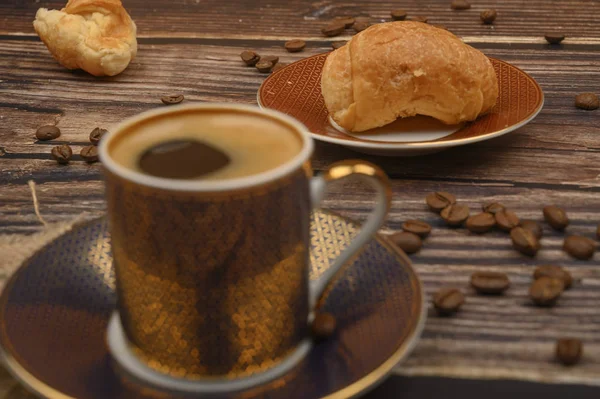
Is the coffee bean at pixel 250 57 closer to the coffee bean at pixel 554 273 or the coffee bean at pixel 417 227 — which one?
the coffee bean at pixel 417 227

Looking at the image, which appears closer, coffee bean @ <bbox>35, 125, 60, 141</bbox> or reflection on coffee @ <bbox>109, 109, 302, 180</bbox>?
reflection on coffee @ <bbox>109, 109, 302, 180</bbox>

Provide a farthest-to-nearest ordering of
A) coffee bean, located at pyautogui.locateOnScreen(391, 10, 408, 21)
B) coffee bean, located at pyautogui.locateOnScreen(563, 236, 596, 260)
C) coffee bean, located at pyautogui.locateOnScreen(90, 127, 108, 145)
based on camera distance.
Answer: coffee bean, located at pyautogui.locateOnScreen(391, 10, 408, 21) < coffee bean, located at pyautogui.locateOnScreen(90, 127, 108, 145) < coffee bean, located at pyautogui.locateOnScreen(563, 236, 596, 260)

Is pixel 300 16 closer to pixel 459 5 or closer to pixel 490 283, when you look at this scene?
pixel 459 5

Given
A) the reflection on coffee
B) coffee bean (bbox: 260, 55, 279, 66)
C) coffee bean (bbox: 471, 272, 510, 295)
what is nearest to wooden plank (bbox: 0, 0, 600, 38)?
coffee bean (bbox: 260, 55, 279, 66)

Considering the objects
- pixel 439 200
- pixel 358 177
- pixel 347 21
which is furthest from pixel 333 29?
pixel 358 177

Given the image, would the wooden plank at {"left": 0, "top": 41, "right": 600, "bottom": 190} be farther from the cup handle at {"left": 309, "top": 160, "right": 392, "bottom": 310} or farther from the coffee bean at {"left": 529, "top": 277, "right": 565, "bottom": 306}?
the cup handle at {"left": 309, "top": 160, "right": 392, "bottom": 310}

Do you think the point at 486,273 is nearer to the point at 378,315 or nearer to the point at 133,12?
the point at 378,315

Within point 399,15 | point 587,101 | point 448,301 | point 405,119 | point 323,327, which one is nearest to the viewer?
point 323,327

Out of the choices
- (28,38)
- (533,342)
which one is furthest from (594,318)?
(28,38)
